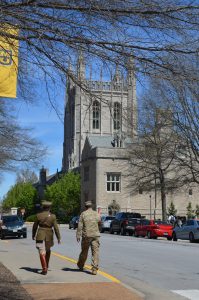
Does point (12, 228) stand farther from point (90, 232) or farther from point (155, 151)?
point (90, 232)

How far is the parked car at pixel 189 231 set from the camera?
29841mm

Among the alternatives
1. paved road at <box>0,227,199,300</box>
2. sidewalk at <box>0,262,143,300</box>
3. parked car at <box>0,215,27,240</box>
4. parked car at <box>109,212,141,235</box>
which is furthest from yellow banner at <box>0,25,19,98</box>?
parked car at <box>109,212,141,235</box>

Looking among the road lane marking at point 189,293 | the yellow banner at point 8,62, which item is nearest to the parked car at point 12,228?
the road lane marking at point 189,293

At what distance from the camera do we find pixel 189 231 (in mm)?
30578

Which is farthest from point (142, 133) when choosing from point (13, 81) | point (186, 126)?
point (13, 81)

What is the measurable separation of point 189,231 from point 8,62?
84.9 ft

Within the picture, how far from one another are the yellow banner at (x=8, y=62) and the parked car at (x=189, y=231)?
24422 mm

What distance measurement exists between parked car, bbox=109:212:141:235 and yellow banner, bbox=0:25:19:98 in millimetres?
33925

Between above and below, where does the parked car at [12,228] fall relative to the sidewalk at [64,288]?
Answer: above

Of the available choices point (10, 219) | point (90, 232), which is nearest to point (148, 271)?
point (90, 232)

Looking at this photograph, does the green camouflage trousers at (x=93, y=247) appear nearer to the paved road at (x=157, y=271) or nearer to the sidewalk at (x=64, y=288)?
the sidewalk at (x=64, y=288)

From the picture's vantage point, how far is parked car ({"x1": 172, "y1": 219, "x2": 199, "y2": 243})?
2984cm

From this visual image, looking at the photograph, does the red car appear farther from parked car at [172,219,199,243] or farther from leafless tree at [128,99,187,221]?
leafless tree at [128,99,187,221]

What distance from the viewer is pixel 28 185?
10725cm
